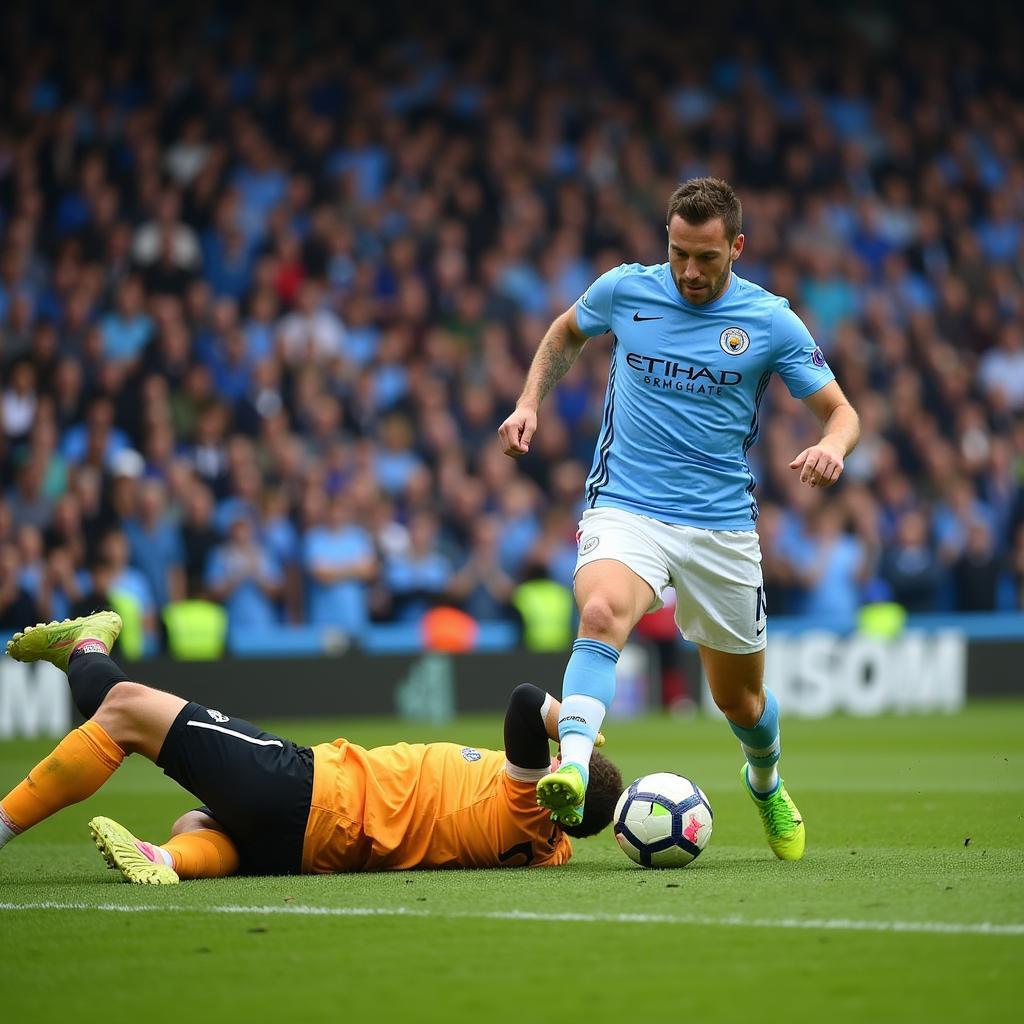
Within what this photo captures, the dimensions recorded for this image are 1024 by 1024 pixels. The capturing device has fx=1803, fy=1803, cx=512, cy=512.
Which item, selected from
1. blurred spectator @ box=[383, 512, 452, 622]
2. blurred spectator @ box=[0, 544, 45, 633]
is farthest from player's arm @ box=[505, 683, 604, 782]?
blurred spectator @ box=[383, 512, 452, 622]

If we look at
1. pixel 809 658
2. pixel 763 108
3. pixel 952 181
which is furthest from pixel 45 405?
pixel 952 181

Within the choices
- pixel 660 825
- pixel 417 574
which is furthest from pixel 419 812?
pixel 417 574

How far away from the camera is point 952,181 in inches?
870

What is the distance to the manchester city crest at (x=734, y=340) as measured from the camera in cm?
656

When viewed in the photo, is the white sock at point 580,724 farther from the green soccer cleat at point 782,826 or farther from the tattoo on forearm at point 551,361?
the tattoo on forearm at point 551,361

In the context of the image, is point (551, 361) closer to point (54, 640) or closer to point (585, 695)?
point (585, 695)

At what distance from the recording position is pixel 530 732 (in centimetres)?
616

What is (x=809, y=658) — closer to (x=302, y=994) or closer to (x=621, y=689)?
(x=621, y=689)

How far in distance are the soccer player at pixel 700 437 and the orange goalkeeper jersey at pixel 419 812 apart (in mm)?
730

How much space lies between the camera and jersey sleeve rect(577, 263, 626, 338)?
679 centimetres

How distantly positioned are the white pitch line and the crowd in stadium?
9.38 meters

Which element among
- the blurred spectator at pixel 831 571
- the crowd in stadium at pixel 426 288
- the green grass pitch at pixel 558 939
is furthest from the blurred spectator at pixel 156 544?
the green grass pitch at pixel 558 939

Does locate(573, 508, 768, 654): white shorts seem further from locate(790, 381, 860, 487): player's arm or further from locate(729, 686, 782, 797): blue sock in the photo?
locate(790, 381, 860, 487): player's arm

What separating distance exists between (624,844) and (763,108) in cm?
1675
